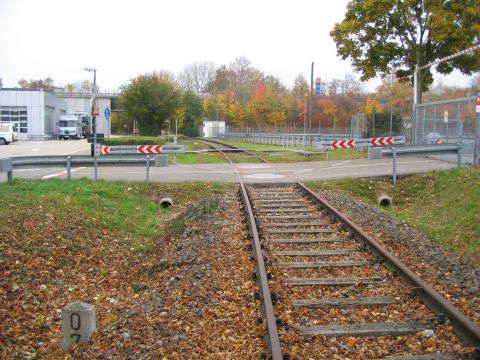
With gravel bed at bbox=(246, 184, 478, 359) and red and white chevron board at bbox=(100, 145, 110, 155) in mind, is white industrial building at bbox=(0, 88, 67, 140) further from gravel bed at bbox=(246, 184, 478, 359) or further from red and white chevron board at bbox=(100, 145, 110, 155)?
gravel bed at bbox=(246, 184, 478, 359)

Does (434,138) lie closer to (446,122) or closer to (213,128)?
(446,122)

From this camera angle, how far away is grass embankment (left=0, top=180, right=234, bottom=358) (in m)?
6.07

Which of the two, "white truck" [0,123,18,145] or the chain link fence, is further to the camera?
"white truck" [0,123,18,145]

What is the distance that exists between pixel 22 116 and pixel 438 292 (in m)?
73.6

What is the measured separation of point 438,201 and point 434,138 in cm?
1040

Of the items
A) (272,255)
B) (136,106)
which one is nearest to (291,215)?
(272,255)

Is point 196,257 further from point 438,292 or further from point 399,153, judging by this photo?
point 399,153

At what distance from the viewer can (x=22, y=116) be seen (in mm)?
72188

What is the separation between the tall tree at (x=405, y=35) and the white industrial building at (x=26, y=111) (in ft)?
178

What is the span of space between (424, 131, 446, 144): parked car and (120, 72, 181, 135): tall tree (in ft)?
112

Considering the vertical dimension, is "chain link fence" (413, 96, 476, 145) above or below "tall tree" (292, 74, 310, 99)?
below

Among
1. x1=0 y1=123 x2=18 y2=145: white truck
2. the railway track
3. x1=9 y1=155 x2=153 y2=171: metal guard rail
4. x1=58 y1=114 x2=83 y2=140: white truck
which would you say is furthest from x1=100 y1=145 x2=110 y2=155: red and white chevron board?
x1=58 y1=114 x2=83 y2=140: white truck

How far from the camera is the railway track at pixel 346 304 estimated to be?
15.9 feet

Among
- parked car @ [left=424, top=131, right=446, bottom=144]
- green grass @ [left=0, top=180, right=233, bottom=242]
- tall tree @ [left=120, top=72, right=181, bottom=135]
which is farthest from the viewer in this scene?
tall tree @ [left=120, top=72, right=181, bottom=135]
